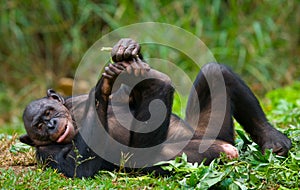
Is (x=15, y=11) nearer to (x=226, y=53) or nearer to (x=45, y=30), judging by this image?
(x=45, y=30)

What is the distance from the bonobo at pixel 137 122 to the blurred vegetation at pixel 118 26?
531 cm

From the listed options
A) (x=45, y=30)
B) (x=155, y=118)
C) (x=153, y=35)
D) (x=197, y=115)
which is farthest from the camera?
(x=45, y=30)

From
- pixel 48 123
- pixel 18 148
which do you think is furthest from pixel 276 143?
pixel 18 148

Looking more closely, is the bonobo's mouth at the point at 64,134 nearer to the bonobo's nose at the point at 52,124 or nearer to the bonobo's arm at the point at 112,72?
Result: the bonobo's nose at the point at 52,124

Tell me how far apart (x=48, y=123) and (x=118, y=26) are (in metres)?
5.97

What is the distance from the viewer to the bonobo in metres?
4.11

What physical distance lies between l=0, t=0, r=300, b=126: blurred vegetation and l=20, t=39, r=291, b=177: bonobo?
5314mm

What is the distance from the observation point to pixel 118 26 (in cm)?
1010

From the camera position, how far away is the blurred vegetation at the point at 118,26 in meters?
10.1

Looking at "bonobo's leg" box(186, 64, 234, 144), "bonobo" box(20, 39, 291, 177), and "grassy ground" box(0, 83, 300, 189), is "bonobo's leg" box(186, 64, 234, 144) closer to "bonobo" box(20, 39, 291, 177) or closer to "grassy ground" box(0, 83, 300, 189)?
"bonobo" box(20, 39, 291, 177)

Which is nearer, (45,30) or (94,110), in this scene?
(94,110)

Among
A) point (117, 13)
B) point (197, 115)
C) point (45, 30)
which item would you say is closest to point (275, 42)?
point (117, 13)

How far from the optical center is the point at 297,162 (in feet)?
13.7

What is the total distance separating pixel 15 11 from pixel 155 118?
24.3ft
